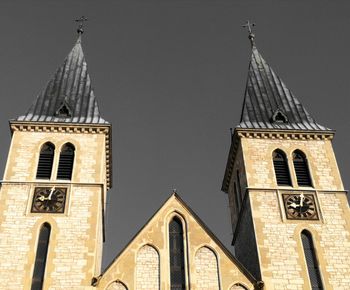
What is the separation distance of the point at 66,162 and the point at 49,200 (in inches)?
98.4

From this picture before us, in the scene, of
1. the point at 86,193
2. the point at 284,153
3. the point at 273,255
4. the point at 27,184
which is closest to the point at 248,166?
the point at 284,153

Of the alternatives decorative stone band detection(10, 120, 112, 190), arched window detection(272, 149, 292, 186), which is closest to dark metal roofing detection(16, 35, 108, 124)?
decorative stone band detection(10, 120, 112, 190)

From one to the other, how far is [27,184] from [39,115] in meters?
4.66

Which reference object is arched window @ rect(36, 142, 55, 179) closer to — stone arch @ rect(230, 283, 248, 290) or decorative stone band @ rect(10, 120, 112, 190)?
decorative stone band @ rect(10, 120, 112, 190)

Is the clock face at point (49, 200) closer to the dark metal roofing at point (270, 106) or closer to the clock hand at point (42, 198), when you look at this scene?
the clock hand at point (42, 198)

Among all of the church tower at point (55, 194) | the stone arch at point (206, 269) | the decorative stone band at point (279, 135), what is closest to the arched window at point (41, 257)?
the church tower at point (55, 194)

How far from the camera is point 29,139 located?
2697 centimetres

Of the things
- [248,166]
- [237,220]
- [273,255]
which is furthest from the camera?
[237,220]

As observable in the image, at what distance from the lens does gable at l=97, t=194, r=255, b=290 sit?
21844 mm

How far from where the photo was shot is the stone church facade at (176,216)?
22.2 metres

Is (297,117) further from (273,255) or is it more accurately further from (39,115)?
(39,115)

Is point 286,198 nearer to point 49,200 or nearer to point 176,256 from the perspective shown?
point 176,256

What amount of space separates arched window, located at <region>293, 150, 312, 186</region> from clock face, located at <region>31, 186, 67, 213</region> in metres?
10.4

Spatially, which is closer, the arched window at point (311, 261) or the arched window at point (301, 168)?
the arched window at point (311, 261)
